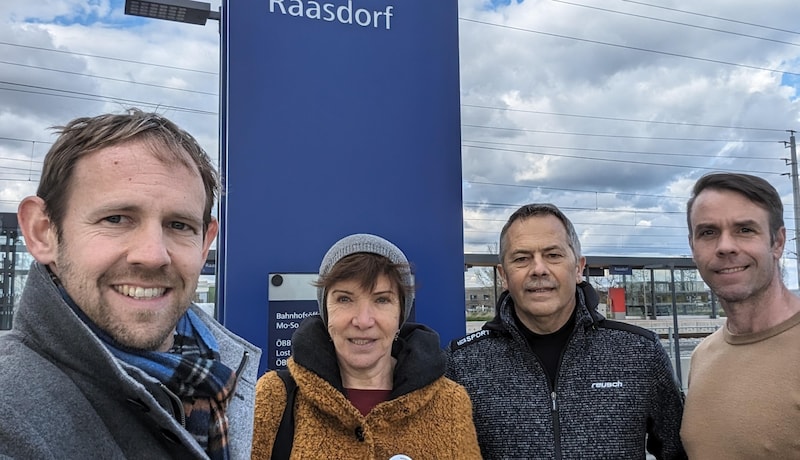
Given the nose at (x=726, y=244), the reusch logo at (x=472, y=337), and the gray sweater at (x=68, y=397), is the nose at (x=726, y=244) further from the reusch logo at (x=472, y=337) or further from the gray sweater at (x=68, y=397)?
the gray sweater at (x=68, y=397)

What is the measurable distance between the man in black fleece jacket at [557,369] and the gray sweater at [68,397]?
1187 millimetres

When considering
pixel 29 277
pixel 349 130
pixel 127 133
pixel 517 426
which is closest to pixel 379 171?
pixel 349 130

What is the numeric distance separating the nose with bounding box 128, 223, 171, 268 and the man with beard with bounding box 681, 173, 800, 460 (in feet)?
5.92

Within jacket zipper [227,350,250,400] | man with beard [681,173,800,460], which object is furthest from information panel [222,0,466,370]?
man with beard [681,173,800,460]

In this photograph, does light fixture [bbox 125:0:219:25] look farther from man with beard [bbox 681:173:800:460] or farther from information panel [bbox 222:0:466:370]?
man with beard [bbox 681:173:800:460]

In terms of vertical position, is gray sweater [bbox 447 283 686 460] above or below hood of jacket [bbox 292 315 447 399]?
below

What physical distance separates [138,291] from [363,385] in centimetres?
93

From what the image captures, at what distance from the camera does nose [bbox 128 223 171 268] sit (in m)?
1.01

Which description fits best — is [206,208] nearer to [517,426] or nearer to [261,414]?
[261,414]

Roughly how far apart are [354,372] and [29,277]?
1.05 meters

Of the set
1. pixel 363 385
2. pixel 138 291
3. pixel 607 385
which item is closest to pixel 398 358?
pixel 363 385

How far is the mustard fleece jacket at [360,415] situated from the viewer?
1.60 metres

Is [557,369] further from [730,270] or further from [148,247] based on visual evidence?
[148,247]

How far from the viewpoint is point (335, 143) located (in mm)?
2504
